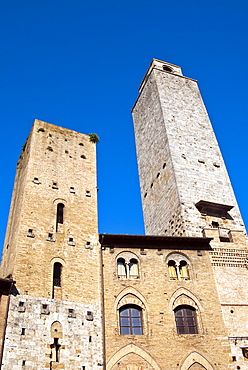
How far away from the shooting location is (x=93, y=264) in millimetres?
16984

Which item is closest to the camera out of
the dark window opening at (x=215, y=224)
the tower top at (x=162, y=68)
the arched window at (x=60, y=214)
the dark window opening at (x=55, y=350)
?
the dark window opening at (x=55, y=350)

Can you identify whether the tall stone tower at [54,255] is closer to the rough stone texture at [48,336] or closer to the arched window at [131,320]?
the rough stone texture at [48,336]

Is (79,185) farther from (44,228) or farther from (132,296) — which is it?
(132,296)

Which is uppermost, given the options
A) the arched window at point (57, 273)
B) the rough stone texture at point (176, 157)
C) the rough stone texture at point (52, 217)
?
the rough stone texture at point (176, 157)

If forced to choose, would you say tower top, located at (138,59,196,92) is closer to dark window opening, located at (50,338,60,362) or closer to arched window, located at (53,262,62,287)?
arched window, located at (53,262,62,287)

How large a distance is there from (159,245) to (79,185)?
5.14m

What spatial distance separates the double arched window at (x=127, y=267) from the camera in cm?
1686

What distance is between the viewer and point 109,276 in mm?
16594

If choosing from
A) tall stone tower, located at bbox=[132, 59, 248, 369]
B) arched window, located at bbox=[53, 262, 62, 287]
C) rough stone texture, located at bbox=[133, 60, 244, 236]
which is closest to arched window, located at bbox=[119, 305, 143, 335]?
arched window, located at bbox=[53, 262, 62, 287]

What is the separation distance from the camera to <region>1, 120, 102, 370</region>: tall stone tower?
14.0 metres

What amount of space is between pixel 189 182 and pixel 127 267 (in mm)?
7968

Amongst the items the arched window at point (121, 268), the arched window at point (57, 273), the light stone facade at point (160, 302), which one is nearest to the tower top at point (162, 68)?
the light stone facade at point (160, 302)

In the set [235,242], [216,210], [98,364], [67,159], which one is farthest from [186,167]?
[98,364]

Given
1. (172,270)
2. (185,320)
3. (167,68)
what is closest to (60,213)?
(172,270)
